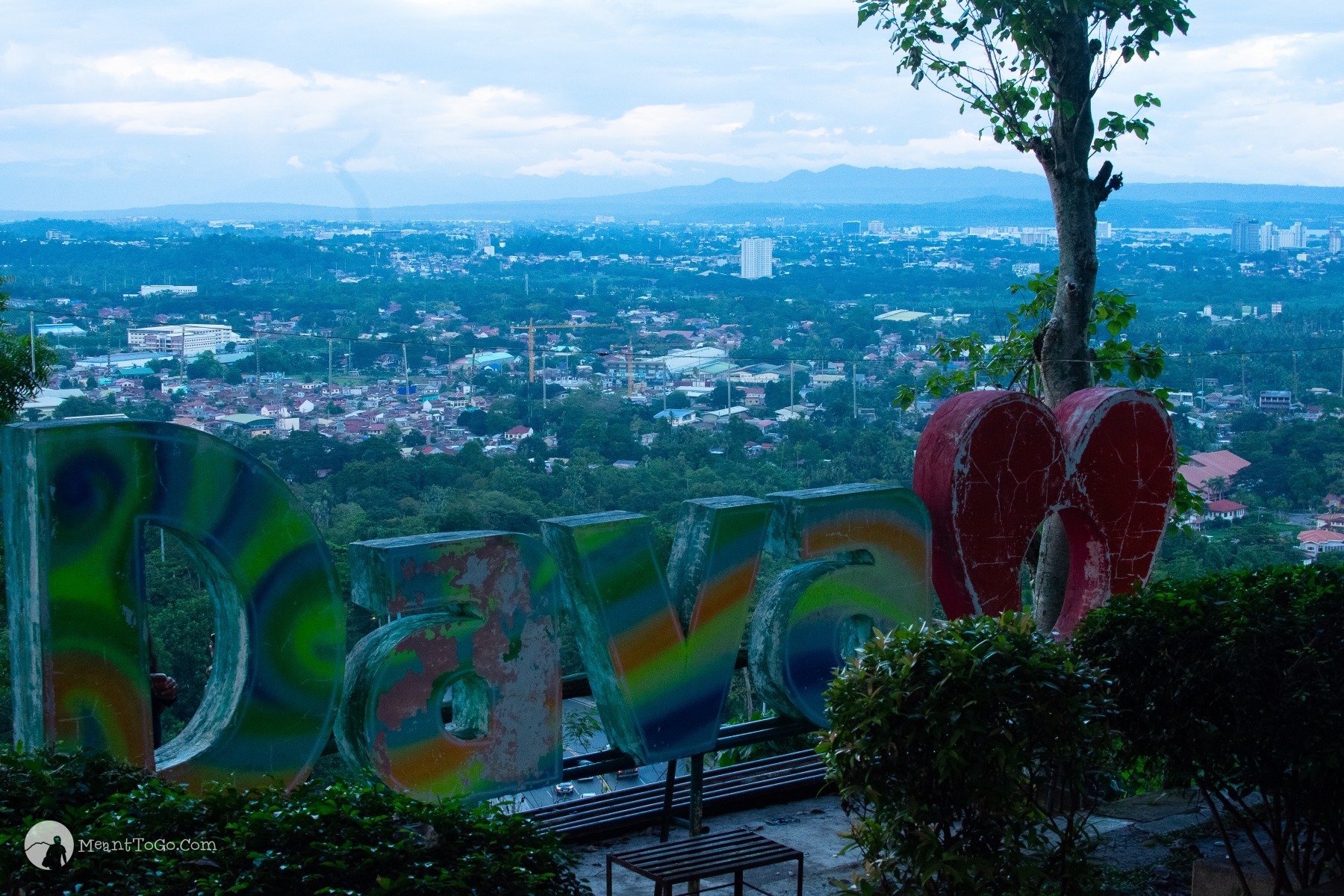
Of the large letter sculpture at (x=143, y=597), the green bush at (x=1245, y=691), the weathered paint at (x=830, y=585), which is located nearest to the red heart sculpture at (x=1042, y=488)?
the weathered paint at (x=830, y=585)

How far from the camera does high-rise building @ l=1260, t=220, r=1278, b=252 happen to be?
49281mm

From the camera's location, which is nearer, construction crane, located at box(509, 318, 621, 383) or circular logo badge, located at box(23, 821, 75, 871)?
circular logo badge, located at box(23, 821, 75, 871)

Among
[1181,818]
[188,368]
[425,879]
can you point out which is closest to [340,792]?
[425,879]

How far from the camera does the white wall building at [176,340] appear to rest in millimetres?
33844

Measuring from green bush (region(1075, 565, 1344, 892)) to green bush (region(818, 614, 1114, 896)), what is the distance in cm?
63

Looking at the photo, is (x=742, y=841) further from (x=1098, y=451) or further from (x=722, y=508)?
(x=1098, y=451)

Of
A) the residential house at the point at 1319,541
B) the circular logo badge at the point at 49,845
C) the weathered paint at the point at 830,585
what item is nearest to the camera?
the circular logo badge at the point at 49,845

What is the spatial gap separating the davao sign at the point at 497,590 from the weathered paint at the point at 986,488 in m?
0.02

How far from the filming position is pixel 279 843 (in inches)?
144

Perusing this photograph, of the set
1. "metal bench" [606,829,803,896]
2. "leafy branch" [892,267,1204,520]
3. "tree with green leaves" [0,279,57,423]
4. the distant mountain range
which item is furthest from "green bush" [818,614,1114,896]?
the distant mountain range

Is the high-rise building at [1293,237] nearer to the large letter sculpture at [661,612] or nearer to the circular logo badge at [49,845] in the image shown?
the large letter sculpture at [661,612]

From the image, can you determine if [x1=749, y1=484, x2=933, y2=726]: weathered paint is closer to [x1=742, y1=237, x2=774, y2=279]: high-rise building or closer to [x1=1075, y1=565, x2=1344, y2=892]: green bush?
[x1=1075, y1=565, x2=1344, y2=892]: green bush

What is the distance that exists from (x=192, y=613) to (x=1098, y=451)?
1639cm

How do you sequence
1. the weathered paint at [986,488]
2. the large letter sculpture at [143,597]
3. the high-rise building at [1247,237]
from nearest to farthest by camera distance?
the large letter sculpture at [143,597] → the weathered paint at [986,488] → the high-rise building at [1247,237]
